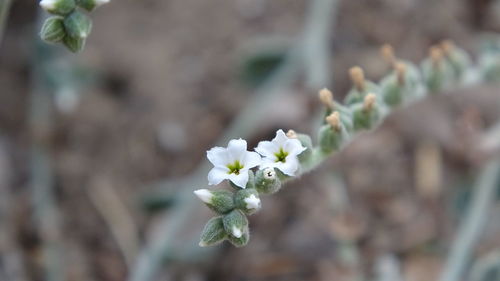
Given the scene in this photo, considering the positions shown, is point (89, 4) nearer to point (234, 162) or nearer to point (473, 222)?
point (234, 162)

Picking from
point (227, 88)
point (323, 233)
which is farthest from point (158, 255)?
point (227, 88)

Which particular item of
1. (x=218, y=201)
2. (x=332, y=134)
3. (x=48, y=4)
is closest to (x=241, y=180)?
(x=218, y=201)

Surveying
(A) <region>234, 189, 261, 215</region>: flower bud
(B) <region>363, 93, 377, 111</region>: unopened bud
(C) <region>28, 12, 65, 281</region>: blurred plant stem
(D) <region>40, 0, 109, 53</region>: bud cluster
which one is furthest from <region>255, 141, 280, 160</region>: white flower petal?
(C) <region>28, 12, 65, 281</region>: blurred plant stem

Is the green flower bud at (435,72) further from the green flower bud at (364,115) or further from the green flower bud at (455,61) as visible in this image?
the green flower bud at (364,115)

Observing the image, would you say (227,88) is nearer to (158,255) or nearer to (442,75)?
(158,255)

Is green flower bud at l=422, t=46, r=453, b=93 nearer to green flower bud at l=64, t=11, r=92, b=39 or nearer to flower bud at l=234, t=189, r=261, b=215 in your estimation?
flower bud at l=234, t=189, r=261, b=215

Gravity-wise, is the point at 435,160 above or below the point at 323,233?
above

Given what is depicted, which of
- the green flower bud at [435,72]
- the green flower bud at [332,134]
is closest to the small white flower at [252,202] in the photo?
the green flower bud at [332,134]
